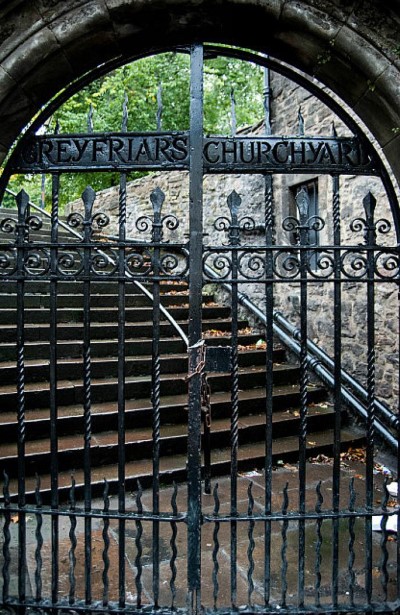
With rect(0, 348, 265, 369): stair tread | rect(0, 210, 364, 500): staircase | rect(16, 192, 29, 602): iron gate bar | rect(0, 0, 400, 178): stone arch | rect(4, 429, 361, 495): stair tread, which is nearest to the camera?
rect(0, 0, 400, 178): stone arch

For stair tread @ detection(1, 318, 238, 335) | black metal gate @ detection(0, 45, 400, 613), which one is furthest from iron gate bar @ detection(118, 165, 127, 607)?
stair tread @ detection(1, 318, 238, 335)

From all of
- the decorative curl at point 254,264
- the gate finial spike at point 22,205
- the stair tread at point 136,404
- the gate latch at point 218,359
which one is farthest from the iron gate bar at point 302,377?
the stair tread at point 136,404

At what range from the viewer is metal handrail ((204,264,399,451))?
5.50 m

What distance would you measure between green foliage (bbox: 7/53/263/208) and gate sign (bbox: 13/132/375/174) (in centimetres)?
931

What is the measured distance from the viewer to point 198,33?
2.68 meters

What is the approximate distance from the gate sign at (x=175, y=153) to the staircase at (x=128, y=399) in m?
2.19

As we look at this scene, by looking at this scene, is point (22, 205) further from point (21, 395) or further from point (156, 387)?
point (156, 387)

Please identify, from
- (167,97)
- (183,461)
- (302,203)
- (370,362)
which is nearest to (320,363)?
(183,461)

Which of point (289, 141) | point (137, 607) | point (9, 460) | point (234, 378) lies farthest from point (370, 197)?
point (9, 460)

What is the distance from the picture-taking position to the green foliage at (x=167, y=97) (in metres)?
11.7

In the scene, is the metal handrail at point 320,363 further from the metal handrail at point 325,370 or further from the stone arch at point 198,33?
the stone arch at point 198,33

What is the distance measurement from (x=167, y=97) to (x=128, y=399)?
9.37m

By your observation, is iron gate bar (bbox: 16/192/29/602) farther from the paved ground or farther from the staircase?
the staircase

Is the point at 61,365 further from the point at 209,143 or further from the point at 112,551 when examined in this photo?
the point at 209,143
